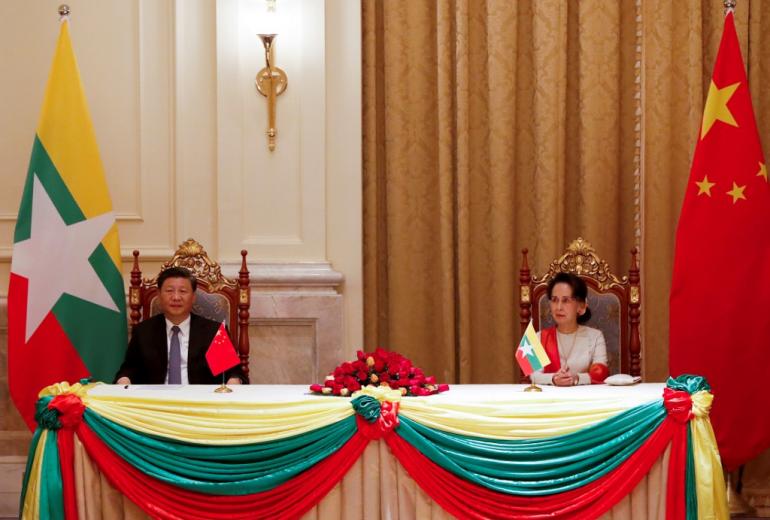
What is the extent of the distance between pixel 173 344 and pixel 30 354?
2.68 ft

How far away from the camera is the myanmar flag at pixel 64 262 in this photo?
17.0ft

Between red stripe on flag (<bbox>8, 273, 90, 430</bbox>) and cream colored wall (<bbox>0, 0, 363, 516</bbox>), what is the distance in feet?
1.96

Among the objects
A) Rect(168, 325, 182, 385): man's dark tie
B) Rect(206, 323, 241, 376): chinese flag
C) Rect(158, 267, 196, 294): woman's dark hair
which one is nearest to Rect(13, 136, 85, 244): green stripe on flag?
Rect(158, 267, 196, 294): woman's dark hair

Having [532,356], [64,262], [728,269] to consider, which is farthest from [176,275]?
[728,269]

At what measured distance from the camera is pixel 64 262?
206 inches

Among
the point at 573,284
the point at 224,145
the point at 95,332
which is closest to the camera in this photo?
the point at 573,284

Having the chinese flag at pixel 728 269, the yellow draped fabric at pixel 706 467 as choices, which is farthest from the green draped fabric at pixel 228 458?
the chinese flag at pixel 728 269

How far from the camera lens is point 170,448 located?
12.2 ft

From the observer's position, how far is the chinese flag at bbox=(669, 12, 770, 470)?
16.6 feet

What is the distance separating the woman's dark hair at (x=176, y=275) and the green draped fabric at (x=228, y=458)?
4.05 ft

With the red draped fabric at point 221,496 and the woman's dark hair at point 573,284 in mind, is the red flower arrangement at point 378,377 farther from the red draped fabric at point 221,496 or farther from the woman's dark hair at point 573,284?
the woman's dark hair at point 573,284

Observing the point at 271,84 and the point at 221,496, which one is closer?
the point at 221,496

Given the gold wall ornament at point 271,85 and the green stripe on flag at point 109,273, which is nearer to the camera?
the green stripe on flag at point 109,273

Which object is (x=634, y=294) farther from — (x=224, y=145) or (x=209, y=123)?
(x=209, y=123)
